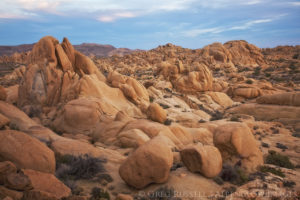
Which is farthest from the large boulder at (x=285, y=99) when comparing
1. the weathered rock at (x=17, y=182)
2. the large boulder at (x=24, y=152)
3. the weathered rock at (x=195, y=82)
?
the weathered rock at (x=17, y=182)

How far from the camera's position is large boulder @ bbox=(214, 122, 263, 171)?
413 inches

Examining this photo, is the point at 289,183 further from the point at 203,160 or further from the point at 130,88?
the point at 130,88

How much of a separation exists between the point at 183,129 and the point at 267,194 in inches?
359

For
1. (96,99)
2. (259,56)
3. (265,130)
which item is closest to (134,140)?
(96,99)

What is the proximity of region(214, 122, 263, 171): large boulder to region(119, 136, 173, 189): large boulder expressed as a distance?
3.83m

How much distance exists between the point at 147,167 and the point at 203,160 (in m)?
2.52

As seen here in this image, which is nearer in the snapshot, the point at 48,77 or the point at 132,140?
the point at 132,140

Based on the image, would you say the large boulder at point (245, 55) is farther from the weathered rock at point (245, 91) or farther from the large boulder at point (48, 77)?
the large boulder at point (48, 77)

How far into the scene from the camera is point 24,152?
6727 mm

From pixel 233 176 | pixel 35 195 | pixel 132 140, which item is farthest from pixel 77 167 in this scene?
pixel 233 176

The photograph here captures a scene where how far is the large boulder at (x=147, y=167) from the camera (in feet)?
26.8

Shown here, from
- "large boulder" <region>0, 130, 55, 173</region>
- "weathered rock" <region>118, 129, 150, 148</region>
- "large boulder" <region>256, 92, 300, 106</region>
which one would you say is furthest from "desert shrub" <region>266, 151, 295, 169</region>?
"large boulder" <region>256, 92, 300, 106</region>

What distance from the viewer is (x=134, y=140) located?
12969mm

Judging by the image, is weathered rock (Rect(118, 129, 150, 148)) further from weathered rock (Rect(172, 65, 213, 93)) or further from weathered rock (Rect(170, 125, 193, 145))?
weathered rock (Rect(172, 65, 213, 93))
